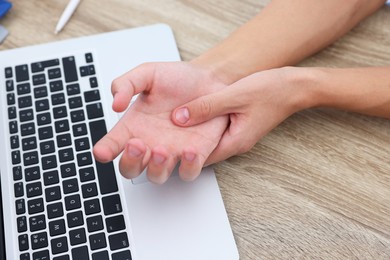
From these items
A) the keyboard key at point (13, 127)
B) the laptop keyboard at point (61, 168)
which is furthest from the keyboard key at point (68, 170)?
the keyboard key at point (13, 127)

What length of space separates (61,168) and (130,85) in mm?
157

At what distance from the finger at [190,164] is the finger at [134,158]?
0.04m

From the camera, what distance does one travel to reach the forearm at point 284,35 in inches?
29.6

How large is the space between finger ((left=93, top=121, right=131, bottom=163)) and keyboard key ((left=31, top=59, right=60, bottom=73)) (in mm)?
200

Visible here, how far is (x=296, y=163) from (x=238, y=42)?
0.70ft

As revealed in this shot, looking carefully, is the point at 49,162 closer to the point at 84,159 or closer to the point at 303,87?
the point at 84,159

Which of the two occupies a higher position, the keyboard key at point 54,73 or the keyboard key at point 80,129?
the keyboard key at point 54,73

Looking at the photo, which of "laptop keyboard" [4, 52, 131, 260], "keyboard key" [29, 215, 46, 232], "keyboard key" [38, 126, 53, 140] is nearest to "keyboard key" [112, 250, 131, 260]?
"laptop keyboard" [4, 52, 131, 260]

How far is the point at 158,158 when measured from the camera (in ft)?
1.90

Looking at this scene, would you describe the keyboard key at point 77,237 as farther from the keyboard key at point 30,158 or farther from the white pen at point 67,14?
the white pen at point 67,14

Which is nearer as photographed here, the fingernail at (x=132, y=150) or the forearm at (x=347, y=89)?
the fingernail at (x=132, y=150)

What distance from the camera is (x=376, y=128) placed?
696 mm

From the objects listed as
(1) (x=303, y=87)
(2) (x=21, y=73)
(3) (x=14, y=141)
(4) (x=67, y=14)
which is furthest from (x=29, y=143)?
(1) (x=303, y=87)

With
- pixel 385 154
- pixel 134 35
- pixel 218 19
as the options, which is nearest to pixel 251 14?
pixel 218 19
